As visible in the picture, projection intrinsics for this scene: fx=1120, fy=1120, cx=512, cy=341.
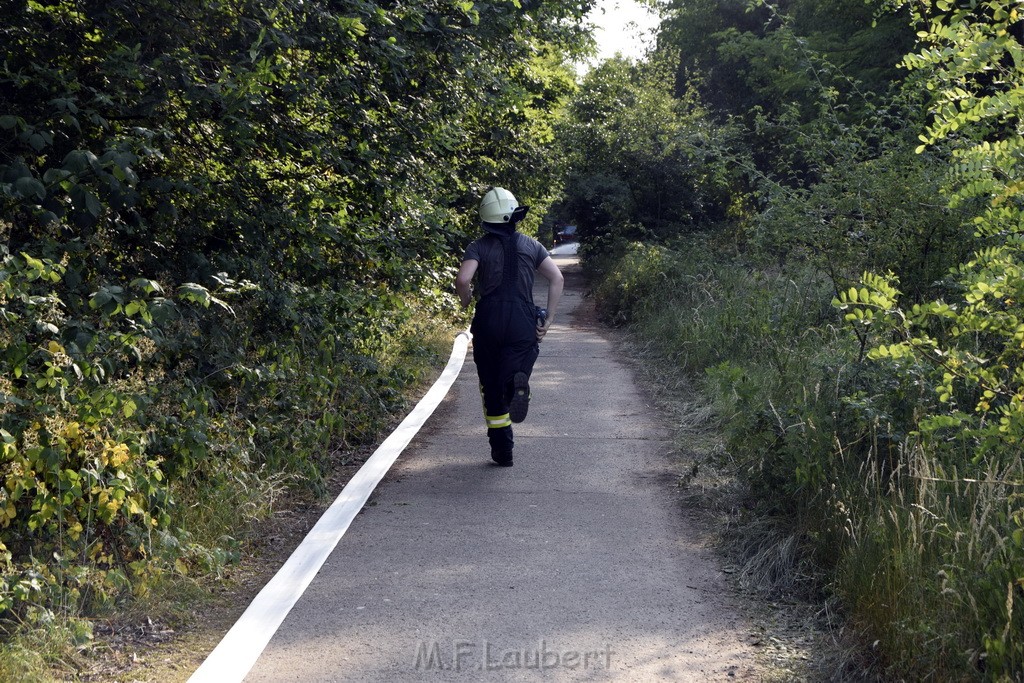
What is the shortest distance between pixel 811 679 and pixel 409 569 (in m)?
2.16

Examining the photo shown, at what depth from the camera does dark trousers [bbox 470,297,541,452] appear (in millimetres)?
8078

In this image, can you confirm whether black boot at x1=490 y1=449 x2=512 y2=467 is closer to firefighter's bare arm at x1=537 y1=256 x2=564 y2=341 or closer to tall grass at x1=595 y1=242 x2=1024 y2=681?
firefighter's bare arm at x1=537 y1=256 x2=564 y2=341

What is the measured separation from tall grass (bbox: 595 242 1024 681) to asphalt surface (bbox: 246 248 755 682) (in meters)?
0.53

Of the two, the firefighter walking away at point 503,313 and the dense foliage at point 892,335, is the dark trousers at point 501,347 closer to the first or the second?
the firefighter walking away at point 503,313

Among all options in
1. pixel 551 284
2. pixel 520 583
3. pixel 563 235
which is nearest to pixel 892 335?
pixel 551 284

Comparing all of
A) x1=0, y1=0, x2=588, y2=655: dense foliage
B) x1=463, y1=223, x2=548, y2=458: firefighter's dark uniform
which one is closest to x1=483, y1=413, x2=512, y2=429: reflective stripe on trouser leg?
x1=463, y1=223, x2=548, y2=458: firefighter's dark uniform

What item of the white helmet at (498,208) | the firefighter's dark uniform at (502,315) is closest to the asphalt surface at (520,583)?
the firefighter's dark uniform at (502,315)

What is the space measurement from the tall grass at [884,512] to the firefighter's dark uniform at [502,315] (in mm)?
1499

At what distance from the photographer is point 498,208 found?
8102 mm

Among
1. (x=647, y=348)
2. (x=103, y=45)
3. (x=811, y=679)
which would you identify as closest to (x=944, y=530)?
(x=811, y=679)

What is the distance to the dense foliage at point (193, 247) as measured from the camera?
4.96 m

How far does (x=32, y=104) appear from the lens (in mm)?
6734

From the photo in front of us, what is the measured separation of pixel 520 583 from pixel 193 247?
3.49m

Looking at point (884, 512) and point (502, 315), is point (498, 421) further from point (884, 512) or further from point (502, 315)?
point (884, 512)
